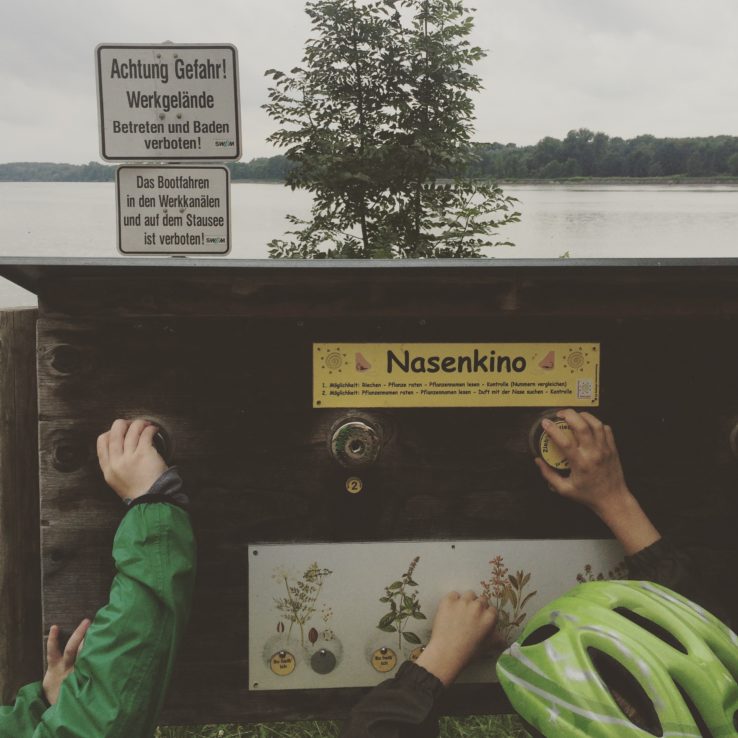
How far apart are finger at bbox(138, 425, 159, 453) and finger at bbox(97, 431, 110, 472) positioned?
0.08 m

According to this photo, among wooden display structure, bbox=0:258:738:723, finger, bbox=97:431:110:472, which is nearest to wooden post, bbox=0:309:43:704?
wooden display structure, bbox=0:258:738:723

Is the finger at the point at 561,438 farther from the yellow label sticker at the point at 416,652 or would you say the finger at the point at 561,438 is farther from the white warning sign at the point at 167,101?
the white warning sign at the point at 167,101

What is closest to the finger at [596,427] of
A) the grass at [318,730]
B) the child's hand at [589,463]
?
the child's hand at [589,463]

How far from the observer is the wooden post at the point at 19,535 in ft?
6.20

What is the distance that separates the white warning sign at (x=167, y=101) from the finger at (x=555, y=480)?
1330mm

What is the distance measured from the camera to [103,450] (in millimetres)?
1635

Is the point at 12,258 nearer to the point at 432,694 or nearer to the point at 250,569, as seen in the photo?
the point at 250,569

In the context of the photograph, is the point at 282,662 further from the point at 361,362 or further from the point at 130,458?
the point at 361,362

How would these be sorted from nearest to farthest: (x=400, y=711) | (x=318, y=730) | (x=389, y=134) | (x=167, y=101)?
(x=400, y=711)
(x=167, y=101)
(x=318, y=730)
(x=389, y=134)

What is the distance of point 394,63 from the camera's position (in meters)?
4.56

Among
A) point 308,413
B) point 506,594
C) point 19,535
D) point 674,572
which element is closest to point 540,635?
point 506,594

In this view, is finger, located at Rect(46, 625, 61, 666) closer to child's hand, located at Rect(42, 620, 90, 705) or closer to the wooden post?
child's hand, located at Rect(42, 620, 90, 705)

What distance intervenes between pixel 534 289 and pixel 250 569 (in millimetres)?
934

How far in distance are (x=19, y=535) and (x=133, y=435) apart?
23.9 inches
